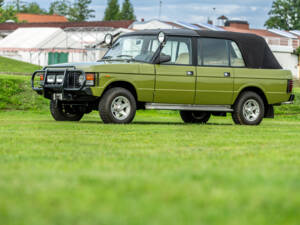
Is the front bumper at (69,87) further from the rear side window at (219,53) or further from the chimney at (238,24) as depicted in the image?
the chimney at (238,24)

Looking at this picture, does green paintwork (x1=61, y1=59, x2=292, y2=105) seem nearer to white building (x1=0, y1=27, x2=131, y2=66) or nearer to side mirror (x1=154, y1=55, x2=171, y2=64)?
side mirror (x1=154, y1=55, x2=171, y2=64)

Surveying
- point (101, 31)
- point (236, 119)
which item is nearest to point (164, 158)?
point (236, 119)

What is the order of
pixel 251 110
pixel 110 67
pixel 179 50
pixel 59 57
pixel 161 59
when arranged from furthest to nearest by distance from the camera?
pixel 59 57, pixel 251 110, pixel 179 50, pixel 161 59, pixel 110 67

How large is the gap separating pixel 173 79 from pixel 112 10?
138 metres

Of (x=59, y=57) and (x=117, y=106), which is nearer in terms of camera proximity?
(x=117, y=106)

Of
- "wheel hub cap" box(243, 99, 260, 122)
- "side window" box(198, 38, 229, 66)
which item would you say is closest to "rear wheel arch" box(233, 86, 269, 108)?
"wheel hub cap" box(243, 99, 260, 122)

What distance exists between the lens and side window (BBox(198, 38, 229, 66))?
52.1 ft

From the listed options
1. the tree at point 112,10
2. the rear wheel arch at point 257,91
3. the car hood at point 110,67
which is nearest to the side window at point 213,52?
the rear wheel arch at point 257,91

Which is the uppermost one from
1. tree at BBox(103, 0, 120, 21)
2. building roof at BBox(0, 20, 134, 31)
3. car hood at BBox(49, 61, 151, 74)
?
tree at BBox(103, 0, 120, 21)

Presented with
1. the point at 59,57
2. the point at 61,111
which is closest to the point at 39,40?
the point at 59,57

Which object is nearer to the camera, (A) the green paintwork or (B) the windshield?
(A) the green paintwork

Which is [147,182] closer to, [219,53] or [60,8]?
[219,53]

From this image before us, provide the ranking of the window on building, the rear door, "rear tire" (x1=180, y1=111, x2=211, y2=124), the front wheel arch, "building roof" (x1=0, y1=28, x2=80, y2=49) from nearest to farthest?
the front wheel arch, the rear door, "rear tire" (x1=180, y1=111, x2=211, y2=124), "building roof" (x1=0, y1=28, x2=80, y2=49), the window on building

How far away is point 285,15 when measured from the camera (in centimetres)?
12088
